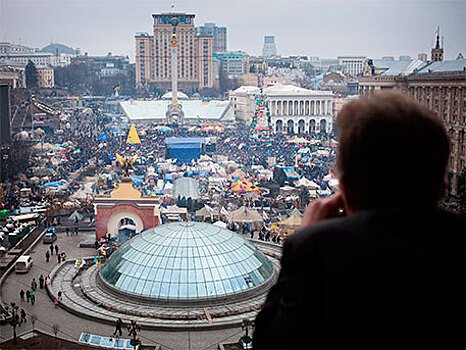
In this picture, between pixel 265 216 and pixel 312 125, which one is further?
pixel 312 125

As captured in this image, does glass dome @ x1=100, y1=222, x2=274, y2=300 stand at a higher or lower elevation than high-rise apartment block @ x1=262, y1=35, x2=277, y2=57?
lower

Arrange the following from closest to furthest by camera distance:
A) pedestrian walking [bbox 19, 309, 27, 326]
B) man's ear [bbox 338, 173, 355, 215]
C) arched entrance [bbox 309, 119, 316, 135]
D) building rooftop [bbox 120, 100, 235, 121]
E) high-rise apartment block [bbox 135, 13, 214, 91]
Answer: man's ear [bbox 338, 173, 355, 215]
pedestrian walking [bbox 19, 309, 27, 326]
building rooftop [bbox 120, 100, 235, 121]
arched entrance [bbox 309, 119, 316, 135]
high-rise apartment block [bbox 135, 13, 214, 91]

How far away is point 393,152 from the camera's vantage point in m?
1.18

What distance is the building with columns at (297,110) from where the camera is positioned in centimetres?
5344

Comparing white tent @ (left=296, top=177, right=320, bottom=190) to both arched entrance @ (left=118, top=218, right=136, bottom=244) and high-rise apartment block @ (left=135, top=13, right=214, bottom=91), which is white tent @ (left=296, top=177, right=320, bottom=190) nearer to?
arched entrance @ (left=118, top=218, right=136, bottom=244)

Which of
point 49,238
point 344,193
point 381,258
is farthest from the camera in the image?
point 49,238

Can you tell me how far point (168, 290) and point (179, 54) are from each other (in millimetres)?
65596

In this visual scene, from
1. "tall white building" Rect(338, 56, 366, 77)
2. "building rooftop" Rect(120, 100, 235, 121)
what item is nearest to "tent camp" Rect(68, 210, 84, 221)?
"building rooftop" Rect(120, 100, 235, 121)

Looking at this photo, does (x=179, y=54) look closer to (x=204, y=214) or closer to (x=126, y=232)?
(x=204, y=214)

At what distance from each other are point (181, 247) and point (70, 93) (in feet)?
164

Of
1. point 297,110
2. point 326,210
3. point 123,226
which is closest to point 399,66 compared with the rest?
point 297,110

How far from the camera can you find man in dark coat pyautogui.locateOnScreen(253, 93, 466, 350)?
1.10 m

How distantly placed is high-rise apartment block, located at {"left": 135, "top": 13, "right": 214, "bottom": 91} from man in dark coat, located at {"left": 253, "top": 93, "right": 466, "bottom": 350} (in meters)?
74.5

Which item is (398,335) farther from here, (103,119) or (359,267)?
(103,119)
